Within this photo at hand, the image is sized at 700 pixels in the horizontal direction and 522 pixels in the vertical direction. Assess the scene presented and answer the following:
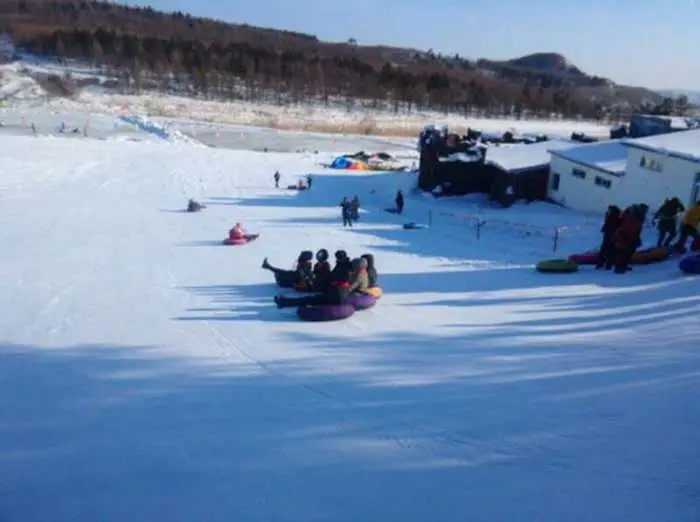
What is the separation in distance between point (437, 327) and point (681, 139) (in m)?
14.6

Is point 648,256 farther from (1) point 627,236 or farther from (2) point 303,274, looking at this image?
(2) point 303,274

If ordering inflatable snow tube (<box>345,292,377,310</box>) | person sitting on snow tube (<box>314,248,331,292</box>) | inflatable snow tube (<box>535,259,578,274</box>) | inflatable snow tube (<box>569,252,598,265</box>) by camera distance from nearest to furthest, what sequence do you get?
inflatable snow tube (<box>345,292,377,310</box>) → person sitting on snow tube (<box>314,248,331,292</box>) → inflatable snow tube (<box>535,259,578,274</box>) → inflatable snow tube (<box>569,252,598,265</box>)

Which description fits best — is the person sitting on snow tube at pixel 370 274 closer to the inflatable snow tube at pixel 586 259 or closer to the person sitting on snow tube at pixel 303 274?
the person sitting on snow tube at pixel 303 274

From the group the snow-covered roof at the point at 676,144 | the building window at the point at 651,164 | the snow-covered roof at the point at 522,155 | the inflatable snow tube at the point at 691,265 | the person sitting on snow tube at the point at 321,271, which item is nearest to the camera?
the person sitting on snow tube at the point at 321,271

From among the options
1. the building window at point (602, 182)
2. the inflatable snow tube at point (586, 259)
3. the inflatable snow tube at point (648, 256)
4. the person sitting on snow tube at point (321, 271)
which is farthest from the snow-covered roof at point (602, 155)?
the person sitting on snow tube at point (321, 271)

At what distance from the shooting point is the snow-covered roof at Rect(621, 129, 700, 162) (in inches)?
754

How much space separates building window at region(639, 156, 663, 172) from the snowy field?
44799 millimetres

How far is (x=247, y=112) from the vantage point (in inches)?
3199

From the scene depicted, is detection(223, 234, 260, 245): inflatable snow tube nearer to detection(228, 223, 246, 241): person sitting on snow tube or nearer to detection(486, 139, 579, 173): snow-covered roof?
detection(228, 223, 246, 241): person sitting on snow tube

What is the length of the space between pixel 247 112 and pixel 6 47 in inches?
2458

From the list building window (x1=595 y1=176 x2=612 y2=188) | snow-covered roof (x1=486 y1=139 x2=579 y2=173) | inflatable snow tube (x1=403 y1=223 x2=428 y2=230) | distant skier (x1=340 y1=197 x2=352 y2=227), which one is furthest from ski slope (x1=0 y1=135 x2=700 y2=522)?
snow-covered roof (x1=486 y1=139 x2=579 y2=173)

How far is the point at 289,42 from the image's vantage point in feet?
566

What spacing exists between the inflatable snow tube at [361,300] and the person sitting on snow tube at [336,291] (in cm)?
8

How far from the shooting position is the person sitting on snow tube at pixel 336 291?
11297 millimetres
